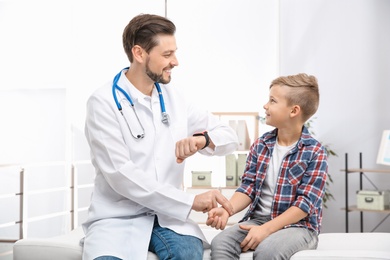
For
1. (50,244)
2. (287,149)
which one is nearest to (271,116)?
(287,149)

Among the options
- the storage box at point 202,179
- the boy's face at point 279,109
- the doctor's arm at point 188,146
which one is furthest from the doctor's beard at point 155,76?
the storage box at point 202,179

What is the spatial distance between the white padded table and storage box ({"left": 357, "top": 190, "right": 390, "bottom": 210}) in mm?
2519

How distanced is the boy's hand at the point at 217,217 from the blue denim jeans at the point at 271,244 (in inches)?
3.4

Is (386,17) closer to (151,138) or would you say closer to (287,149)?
(287,149)

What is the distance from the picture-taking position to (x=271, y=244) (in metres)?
1.79

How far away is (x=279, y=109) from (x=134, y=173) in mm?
602

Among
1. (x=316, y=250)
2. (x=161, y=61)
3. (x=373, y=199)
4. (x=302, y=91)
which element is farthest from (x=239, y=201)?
(x=373, y=199)

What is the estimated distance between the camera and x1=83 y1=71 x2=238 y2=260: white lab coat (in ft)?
5.76

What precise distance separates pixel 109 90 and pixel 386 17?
3.80 meters

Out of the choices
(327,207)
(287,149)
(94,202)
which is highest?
(287,149)

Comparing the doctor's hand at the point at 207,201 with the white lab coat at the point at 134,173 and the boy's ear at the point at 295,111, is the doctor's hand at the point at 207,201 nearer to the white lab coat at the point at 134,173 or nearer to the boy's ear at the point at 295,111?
the white lab coat at the point at 134,173

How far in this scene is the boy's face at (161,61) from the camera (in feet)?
6.24

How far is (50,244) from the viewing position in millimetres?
1950

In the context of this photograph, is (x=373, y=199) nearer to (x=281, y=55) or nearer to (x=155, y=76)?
(x=281, y=55)
